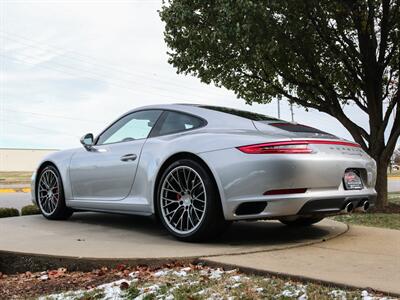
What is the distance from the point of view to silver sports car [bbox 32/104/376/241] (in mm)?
4473

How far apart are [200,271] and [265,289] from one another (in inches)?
26.6

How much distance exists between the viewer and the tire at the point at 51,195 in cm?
654

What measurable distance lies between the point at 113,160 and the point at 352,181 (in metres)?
2.56

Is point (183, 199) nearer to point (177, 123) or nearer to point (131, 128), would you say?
point (177, 123)

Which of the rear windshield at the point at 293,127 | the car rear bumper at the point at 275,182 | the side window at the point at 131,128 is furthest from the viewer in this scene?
the side window at the point at 131,128

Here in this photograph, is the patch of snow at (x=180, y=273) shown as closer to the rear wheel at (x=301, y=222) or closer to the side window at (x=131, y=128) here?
the side window at (x=131, y=128)

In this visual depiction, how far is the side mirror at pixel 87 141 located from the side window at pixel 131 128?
0.12m

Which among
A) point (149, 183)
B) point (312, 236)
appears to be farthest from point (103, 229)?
point (312, 236)

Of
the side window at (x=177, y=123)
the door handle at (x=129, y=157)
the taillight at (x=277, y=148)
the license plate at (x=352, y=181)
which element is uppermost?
the side window at (x=177, y=123)

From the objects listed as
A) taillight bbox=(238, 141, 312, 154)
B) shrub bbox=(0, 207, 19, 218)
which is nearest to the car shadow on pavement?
taillight bbox=(238, 141, 312, 154)

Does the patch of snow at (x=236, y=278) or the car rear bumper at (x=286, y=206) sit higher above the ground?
the car rear bumper at (x=286, y=206)

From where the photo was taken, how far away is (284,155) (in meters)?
4.45

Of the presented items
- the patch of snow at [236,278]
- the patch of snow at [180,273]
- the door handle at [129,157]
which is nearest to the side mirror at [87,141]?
the door handle at [129,157]

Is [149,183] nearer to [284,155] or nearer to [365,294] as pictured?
[284,155]
